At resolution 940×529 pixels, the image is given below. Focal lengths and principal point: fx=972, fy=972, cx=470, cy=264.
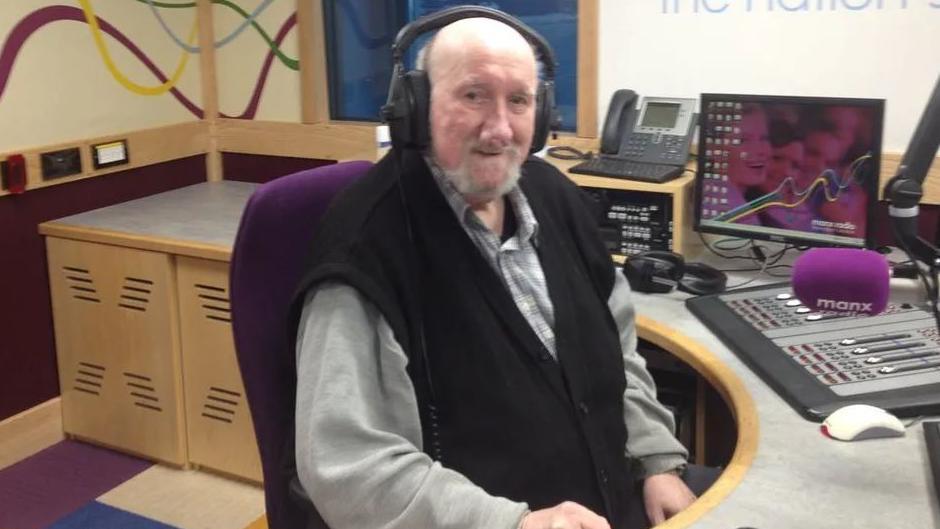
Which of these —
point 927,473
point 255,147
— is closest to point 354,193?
point 927,473

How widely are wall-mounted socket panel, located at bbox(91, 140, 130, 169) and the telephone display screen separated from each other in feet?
5.26

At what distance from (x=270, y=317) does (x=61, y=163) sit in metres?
1.69

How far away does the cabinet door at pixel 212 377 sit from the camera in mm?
2570

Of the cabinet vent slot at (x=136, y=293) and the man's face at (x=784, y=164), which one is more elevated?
the man's face at (x=784, y=164)

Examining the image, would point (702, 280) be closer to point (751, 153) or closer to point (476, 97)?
point (751, 153)

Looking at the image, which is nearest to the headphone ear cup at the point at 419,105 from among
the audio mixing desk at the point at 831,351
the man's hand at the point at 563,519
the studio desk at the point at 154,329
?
the man's hand at the point at 563,519

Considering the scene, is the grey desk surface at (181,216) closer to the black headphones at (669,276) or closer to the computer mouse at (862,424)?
the black headphones at (669,276)

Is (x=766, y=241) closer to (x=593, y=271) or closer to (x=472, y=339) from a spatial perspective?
(x=593, y=271)

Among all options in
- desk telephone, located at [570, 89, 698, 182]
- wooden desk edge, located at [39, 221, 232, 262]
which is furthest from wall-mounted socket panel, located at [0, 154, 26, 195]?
desk telephone, located at [570, 89, 698, 182]

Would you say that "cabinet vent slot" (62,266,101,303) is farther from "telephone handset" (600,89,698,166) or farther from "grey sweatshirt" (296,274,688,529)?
"grey sweatshirt" (296,274,688,529)

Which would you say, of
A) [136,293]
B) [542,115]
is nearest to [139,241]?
→ [136,293]

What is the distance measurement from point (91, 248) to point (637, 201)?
4.96ft

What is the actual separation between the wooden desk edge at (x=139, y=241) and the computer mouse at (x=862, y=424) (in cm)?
157

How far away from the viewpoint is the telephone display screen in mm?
2369
